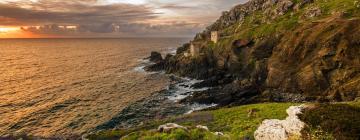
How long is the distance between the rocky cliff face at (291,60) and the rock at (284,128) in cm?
3789

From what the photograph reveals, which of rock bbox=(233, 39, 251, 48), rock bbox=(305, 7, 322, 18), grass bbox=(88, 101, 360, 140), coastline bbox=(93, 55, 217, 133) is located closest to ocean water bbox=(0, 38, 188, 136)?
coastline bbox=(93, 55, 217, 133)

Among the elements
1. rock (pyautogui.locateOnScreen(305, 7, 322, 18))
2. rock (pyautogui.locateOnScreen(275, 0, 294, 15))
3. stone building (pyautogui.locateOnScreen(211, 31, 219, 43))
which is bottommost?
stone building (pyautogui.locateOnScreen(211, 31, 219, 43))

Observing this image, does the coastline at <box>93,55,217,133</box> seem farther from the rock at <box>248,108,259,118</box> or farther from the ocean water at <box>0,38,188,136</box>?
the rock at <box>248,108,259,118</box>

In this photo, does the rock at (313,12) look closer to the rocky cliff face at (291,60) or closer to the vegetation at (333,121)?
the rocky cliff face at (291,60)

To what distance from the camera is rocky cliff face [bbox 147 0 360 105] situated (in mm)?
58156

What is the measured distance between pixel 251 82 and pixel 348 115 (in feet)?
176

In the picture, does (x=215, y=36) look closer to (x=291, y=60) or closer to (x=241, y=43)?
(x=241, y=43)

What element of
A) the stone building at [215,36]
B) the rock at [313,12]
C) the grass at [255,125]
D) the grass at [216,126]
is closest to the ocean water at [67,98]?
the grass at [216,126]

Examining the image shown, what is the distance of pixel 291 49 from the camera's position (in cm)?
6850

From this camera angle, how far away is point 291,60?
66875mm

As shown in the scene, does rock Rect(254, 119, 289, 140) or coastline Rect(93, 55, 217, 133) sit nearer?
rock Rect(254, 119, 289, 140)

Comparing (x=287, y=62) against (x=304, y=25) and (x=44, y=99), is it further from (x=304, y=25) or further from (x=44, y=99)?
(x=44, y=99)

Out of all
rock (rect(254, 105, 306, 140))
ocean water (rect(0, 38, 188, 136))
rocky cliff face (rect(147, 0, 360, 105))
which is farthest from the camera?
rocky cliff face (rect(147, 0, 360, 105))

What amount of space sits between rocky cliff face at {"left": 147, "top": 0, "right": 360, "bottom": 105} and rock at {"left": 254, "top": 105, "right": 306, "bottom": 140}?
3789cm
